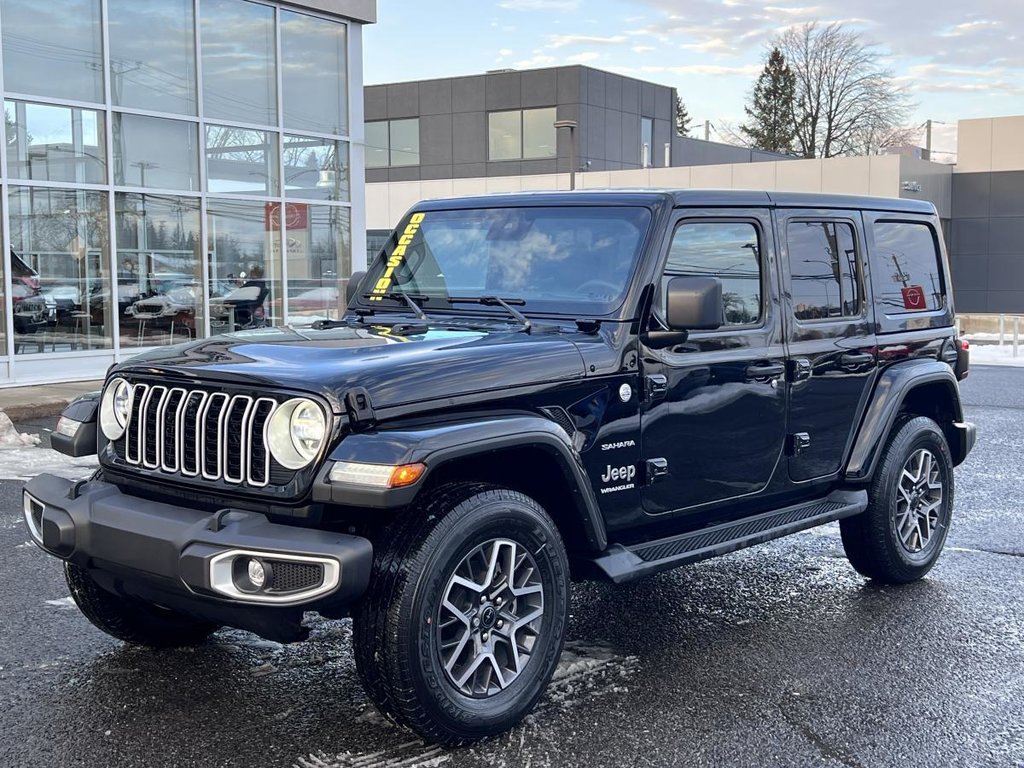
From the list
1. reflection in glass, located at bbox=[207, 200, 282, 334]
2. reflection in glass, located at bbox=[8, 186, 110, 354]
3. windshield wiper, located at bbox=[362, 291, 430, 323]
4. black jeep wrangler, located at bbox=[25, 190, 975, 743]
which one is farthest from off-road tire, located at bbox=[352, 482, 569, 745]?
reflection in glass, located at bbox=[207, 200, 282, 334]

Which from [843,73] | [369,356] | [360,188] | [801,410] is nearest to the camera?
[369,356]

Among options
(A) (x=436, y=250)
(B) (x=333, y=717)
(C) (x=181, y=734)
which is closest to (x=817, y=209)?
(A) (x=436, y=250)

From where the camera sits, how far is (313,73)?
18234mm

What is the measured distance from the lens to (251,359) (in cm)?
397

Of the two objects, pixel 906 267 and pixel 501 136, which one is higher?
pixel 501 136

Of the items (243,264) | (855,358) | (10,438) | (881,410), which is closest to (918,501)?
(881,410)

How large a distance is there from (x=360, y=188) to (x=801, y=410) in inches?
583

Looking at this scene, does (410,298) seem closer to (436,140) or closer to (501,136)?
(501,136)

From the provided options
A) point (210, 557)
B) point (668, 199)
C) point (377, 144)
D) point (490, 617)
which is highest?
point (377, 144)

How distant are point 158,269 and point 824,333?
12606mm

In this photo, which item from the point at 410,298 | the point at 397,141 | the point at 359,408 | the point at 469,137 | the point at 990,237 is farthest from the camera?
the point at 397,141

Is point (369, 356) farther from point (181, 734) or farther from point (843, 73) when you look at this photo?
point (843, 73)

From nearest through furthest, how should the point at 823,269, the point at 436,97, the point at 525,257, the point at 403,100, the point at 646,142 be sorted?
the point at 525,257, the point at 823,269, the point at 436,97, the point at 403,100, the point at 646,142

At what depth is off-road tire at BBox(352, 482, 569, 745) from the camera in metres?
3.56
